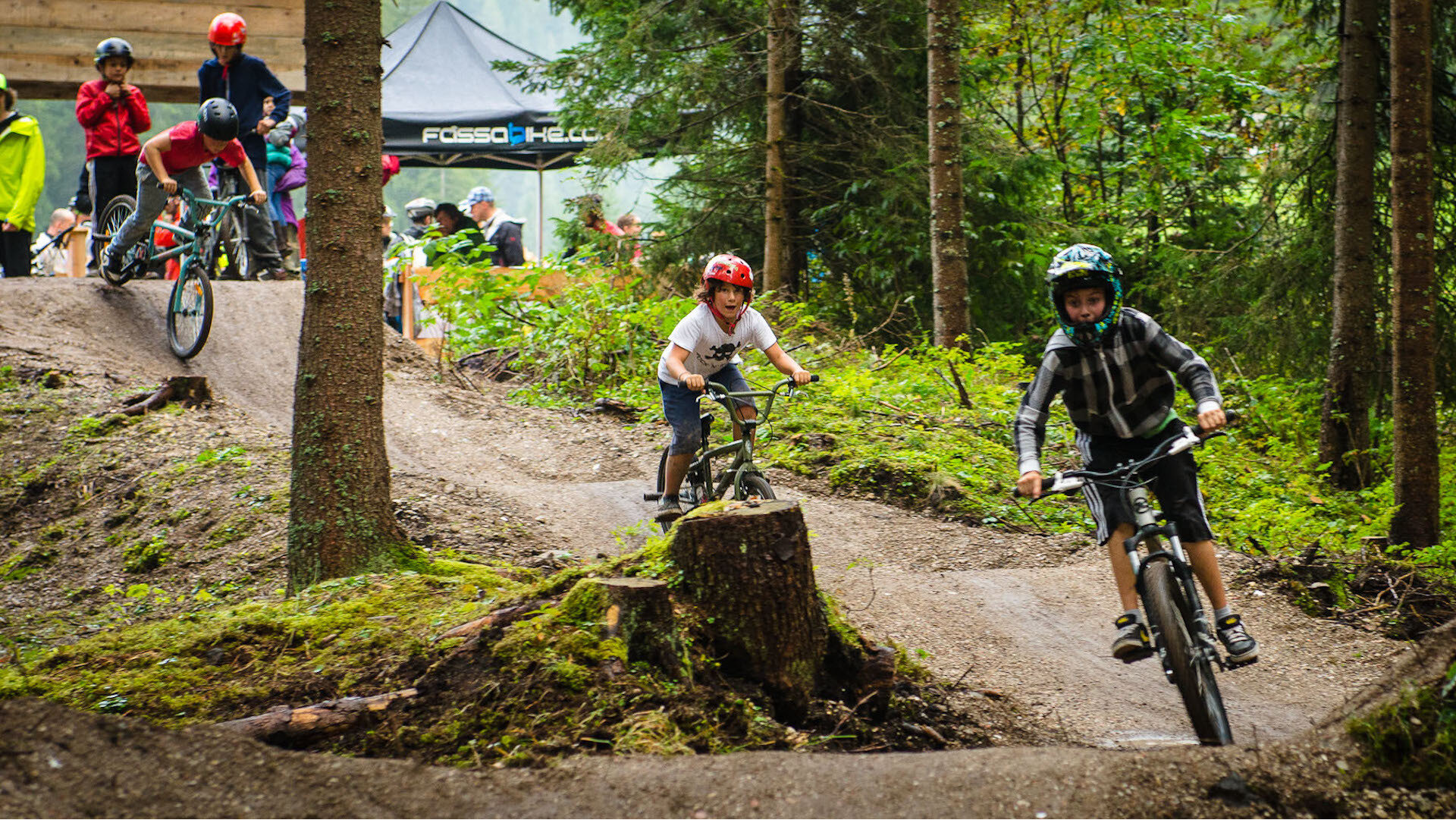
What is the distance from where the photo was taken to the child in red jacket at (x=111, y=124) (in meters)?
11.2

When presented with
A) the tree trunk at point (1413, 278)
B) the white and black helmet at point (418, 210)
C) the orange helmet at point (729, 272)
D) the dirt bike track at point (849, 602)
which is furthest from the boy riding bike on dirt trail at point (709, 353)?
the white and black helmet at point (418, 210)

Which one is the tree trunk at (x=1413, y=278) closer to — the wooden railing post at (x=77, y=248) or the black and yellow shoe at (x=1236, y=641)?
the black and yellow shoe at (x=1236, y=641)

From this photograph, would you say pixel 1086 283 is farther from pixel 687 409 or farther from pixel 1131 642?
pixel 687 409

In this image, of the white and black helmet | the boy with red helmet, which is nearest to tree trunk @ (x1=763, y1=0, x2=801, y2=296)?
the white and black helmet

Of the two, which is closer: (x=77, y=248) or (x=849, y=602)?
(x=849, y=602)

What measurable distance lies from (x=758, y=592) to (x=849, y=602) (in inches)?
88.0

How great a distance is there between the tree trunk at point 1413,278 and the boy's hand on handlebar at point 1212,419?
18.1 ft

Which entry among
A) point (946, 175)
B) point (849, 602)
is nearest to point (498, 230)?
point (946, 175)

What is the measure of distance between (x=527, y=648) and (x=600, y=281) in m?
11.0

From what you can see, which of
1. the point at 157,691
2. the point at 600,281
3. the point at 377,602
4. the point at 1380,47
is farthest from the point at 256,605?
the point at 1380,47

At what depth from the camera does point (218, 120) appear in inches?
411

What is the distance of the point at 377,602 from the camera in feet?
16.2

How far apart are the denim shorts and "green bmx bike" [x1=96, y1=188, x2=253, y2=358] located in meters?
5.61

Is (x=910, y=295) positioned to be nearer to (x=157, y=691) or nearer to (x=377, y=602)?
(x=377, y=602)
